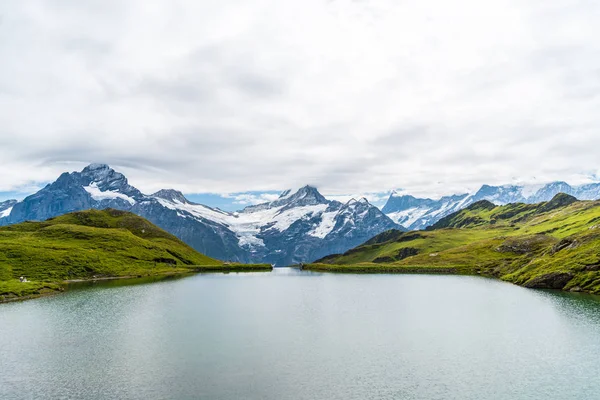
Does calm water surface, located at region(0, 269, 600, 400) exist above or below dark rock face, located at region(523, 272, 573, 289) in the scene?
below

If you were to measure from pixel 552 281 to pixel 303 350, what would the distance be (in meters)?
127

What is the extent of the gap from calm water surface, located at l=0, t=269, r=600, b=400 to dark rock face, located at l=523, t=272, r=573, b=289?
28.1 metres

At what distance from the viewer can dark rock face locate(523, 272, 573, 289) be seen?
154750 millimetres

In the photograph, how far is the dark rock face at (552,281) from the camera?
155m

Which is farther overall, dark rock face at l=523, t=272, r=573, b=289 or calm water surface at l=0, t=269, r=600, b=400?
dark rock face at l=523, t=272, r=573, b=289

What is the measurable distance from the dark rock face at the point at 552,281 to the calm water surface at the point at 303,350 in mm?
28136

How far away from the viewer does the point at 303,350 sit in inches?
2968

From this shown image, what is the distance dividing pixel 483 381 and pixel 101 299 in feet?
402

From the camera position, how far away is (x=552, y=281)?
519 ft

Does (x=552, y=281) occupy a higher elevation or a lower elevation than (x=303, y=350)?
higher

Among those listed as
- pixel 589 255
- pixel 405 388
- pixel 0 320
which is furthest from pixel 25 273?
pixel 589 255

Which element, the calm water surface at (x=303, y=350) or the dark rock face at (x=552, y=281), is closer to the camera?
the calm water surface at (x=303, y=350)

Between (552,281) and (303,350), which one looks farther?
(552,281)

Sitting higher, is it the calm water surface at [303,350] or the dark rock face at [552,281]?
the dark rock face at [552,281]
